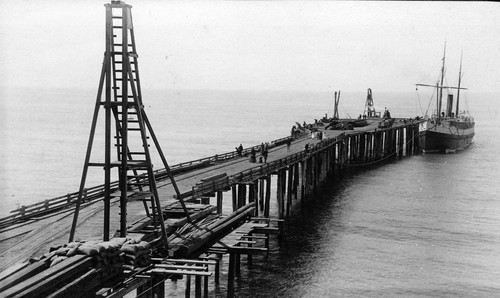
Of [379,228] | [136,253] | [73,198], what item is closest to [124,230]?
[136,253]

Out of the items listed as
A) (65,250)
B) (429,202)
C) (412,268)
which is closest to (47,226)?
(65,250)

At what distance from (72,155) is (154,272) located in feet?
251

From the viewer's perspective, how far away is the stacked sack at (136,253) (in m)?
18.7

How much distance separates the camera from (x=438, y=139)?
100875 millimetres

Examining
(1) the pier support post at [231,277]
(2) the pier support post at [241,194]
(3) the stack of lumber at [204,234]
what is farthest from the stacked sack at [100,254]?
(2) the pier support post at [241,194]

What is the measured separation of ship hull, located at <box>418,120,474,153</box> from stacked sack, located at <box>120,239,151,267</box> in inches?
3421

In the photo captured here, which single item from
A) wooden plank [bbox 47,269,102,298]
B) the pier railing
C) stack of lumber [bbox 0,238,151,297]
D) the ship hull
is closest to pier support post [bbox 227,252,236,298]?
the pier railing

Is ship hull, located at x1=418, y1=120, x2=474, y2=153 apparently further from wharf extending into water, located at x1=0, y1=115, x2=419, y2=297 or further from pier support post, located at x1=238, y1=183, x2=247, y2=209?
pier support post, located at x1=238, y1=183, x2=247, y2=209

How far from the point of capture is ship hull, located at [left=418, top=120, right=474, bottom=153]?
330 ft

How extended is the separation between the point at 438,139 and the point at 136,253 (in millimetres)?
89152

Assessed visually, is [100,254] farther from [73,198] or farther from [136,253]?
[73,198]

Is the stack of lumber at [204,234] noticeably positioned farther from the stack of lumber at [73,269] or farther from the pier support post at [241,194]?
the pier support post at [241,194]

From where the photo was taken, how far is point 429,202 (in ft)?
183

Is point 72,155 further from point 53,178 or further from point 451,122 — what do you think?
point 451,122
